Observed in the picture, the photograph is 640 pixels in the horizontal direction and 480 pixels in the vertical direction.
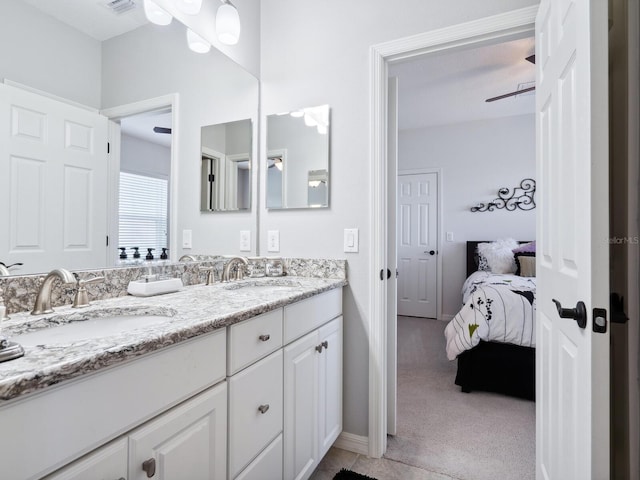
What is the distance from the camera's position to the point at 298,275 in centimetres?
201

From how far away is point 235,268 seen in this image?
6.40 feet

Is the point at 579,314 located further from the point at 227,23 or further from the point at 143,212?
the point at 227,23

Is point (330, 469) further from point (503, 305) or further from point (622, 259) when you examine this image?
point (503, 305)

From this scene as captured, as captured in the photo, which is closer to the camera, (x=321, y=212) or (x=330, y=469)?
(x=330, y=469)

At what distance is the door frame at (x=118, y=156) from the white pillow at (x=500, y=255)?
369 cm

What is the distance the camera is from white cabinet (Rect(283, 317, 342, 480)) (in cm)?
135

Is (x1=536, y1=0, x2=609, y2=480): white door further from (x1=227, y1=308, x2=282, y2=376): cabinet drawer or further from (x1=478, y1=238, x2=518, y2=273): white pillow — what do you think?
(x1=478, y1=238, x2=518, y2=273): white pillow

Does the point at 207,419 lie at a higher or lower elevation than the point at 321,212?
lower

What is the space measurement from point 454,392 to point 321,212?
1756mm

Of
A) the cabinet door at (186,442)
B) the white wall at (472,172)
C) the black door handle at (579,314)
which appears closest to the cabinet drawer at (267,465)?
Answer: the cabinet door at (186,442)

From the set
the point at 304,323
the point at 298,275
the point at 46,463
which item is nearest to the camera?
the point at 46,463

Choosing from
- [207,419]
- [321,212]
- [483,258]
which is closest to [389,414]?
[321,212]

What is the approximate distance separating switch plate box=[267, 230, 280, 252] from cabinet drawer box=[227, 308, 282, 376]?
2.77 ft

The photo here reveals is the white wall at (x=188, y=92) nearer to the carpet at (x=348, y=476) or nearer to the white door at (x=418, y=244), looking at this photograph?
the carpet at (x=348, y=476)
